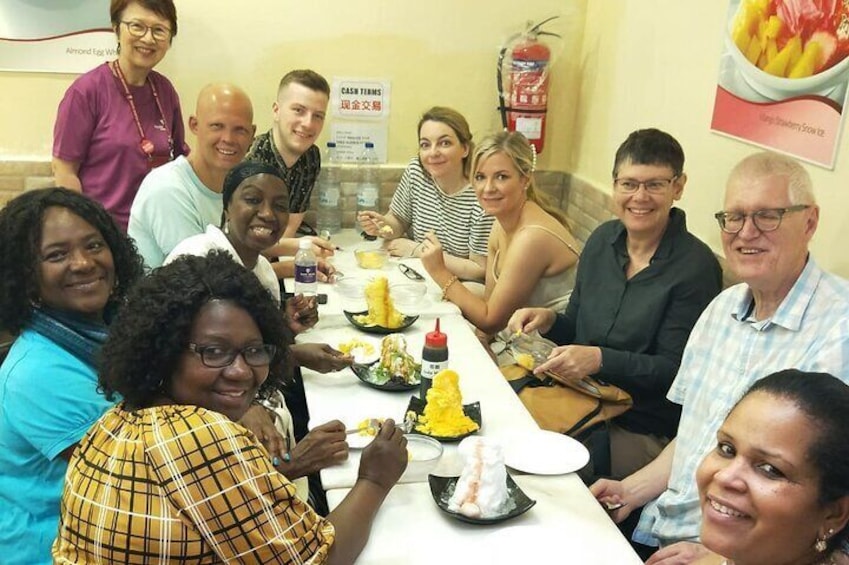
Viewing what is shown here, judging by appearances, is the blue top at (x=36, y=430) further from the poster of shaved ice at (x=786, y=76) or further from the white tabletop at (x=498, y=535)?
the poster of shaved ice at (x=786, y=76)

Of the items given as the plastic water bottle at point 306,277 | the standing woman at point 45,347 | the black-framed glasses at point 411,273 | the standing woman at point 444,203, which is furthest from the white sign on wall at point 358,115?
the standing woman at point 45,347

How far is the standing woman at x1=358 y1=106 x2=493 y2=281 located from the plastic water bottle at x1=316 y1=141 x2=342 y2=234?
0.36 metres

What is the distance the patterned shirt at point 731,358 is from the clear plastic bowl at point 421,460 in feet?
1.91

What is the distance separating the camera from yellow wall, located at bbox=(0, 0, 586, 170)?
371cm

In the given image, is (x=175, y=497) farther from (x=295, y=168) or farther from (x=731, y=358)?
(x=295, y=168)

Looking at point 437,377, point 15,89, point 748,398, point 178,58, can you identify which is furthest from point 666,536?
point 15,89

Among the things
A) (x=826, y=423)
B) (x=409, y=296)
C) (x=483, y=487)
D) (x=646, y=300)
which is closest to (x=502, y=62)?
(x=409, y=296)

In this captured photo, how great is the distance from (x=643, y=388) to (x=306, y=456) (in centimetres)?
106

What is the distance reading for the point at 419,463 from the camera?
5.60 feet

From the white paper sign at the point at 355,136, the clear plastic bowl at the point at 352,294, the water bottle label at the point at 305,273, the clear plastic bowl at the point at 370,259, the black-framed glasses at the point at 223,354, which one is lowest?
the clear plastic bowl at the point at 352,294

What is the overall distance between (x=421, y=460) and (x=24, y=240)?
3.33ft

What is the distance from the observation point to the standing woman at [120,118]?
10.2ft

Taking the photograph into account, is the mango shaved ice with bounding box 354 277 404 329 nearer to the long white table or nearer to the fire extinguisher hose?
the long white table

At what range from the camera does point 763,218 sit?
5.52ft
